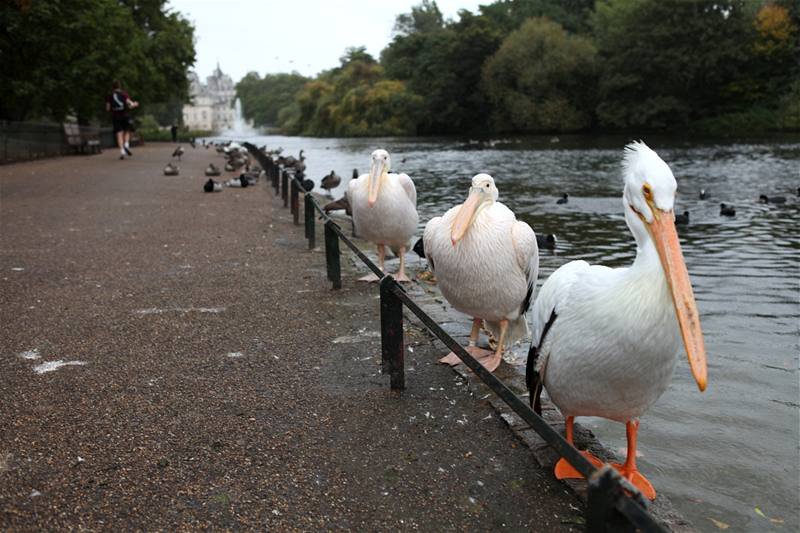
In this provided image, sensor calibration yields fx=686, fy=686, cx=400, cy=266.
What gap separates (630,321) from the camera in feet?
9.20

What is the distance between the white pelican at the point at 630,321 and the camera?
2.72 m

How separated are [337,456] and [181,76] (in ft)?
125

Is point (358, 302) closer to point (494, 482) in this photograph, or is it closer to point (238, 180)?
point (494, 482)

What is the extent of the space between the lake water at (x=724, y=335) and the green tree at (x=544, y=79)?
127ft

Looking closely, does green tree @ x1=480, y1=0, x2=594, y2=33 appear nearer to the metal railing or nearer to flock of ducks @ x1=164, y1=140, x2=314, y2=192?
flock of ducks @ x1=164, y1=140, x2=314, y2=192

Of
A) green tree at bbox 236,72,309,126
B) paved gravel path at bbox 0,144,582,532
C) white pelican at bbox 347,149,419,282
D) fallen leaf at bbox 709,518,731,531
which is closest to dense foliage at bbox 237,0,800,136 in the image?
white pelican at bbox 347,149,419,282

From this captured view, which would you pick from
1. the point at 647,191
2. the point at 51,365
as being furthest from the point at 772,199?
the point at 51,365

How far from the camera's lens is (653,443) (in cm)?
421

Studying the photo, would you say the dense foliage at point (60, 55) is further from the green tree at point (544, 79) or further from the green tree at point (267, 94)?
the green tree at point (267, 94)

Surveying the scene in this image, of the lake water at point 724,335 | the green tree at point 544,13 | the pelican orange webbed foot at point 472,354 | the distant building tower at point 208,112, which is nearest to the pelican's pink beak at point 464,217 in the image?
the pelican orange webbed foot at point 472,354

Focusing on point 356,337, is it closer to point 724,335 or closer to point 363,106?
point 724,335

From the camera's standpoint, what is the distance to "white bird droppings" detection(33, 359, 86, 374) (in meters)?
4.32

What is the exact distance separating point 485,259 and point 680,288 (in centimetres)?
199

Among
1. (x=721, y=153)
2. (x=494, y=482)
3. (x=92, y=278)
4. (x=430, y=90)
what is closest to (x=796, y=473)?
(x=494, y=482)
